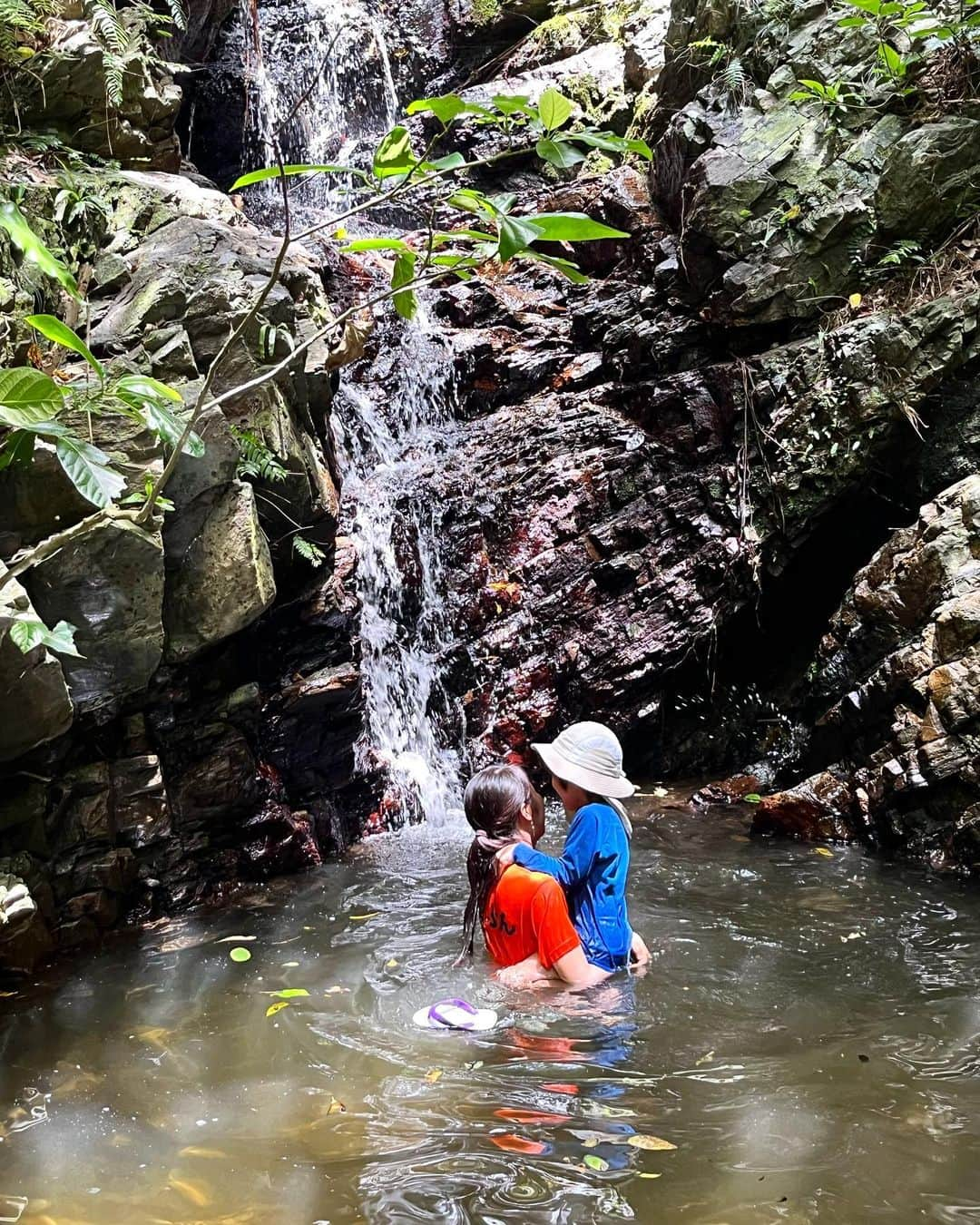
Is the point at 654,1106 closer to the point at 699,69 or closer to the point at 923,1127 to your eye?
the point at 923,1127

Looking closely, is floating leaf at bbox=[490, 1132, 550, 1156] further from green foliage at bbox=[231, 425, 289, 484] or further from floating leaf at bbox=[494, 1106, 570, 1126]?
green foliage at bbox=[231, 425, 289, 484]

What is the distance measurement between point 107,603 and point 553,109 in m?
3.85

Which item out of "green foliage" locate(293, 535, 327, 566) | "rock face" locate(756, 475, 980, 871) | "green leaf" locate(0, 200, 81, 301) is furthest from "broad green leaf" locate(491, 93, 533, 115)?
"rock face" locate(756, 475, 980, 871)

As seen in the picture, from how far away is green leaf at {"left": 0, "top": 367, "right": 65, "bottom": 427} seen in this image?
2.56 m

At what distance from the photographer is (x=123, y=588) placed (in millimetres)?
4891

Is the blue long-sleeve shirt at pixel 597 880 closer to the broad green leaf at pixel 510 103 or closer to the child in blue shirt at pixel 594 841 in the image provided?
the child in blue shirt at pixel 594 841

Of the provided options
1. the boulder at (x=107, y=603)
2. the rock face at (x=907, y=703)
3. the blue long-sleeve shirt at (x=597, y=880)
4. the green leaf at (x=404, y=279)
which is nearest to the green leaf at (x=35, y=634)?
the boulder at (x=107, y=603)

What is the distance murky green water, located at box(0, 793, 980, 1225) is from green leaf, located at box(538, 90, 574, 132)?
2.78 m

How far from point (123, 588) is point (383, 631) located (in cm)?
363

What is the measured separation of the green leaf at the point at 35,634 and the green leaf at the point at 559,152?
251cm

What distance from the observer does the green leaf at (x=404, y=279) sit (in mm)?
2576

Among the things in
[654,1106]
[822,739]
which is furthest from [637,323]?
[654,1106]

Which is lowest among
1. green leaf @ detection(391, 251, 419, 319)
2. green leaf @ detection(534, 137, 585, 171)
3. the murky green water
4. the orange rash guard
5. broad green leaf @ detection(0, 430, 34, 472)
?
the murky green water

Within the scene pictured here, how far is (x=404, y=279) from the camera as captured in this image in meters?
2.70
